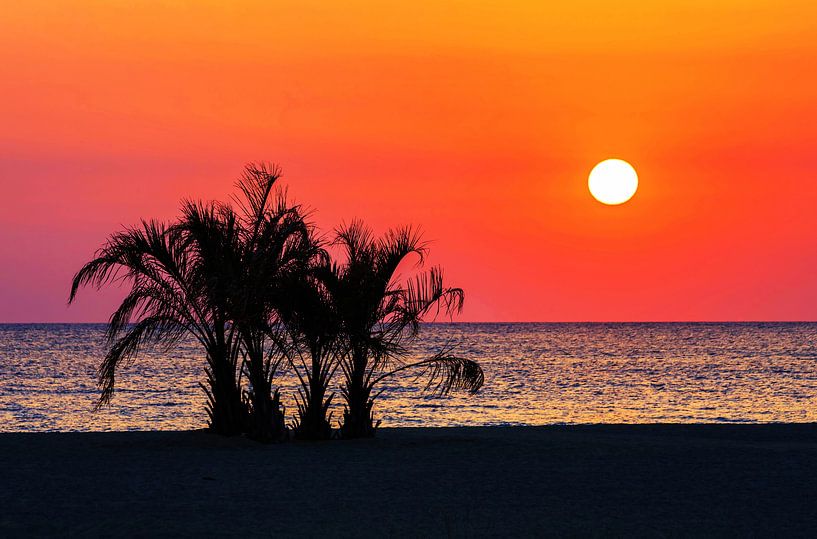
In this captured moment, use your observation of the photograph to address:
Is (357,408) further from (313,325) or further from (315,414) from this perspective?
(313,325)

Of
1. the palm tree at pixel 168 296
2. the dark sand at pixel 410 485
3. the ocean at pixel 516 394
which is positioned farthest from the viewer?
the ocean at pixel 516 394

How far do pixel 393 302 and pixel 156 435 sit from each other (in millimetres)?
4735

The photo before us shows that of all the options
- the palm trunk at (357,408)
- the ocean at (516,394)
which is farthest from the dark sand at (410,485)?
the ocean at (516,394)

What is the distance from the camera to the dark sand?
10.2m

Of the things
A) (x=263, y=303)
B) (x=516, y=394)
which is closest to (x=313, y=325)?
(x=263, y=303)

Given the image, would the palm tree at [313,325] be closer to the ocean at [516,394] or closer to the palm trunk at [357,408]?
the palm trunk at [357,408]

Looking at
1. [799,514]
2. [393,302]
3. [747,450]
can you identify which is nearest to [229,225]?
[393,302]

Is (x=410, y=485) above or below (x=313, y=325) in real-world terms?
below

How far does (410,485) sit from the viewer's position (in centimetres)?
1274

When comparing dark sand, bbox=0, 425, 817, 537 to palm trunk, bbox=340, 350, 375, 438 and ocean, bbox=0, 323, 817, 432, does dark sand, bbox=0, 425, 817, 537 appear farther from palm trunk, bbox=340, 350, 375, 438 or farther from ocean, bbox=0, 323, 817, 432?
ocean, bbox=0, 323, 817, 432

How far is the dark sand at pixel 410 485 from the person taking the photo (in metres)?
10.2

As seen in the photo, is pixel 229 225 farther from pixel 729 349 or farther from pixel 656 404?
pixel 729 349

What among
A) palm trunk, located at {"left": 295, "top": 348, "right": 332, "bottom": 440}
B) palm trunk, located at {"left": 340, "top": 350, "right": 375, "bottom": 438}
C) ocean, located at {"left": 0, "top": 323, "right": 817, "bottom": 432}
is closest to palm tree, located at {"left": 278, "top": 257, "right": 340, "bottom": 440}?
palm trunk, located at {"left": 295, "top": 348, "right": 332, "bottom": 440}

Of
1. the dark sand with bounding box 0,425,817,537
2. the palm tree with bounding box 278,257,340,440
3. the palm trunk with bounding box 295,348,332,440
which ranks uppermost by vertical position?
the palm tree with bounding box 278,257,340,440
